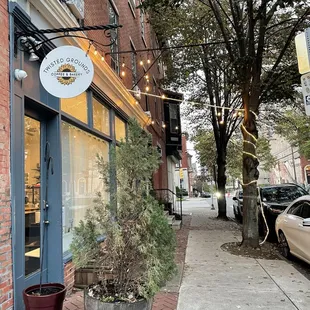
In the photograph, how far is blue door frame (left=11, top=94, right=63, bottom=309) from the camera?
143 inches

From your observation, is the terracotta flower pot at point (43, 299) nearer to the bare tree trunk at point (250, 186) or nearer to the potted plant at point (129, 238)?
the potted plant at point (129, 238)

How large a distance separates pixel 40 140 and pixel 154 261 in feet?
8.47

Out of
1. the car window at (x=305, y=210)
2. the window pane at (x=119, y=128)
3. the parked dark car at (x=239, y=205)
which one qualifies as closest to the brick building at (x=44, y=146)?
the window pane at (x=119, y=128)

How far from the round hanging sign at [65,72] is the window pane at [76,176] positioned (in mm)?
1160

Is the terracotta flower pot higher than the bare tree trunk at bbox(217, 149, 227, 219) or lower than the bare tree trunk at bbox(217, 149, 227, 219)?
lower

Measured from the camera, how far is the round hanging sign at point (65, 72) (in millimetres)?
4051

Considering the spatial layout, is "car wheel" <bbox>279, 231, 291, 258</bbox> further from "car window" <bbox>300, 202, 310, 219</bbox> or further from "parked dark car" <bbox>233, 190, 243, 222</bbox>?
"parked dark car" <bbox>233, 190, 243, 222</bbox>

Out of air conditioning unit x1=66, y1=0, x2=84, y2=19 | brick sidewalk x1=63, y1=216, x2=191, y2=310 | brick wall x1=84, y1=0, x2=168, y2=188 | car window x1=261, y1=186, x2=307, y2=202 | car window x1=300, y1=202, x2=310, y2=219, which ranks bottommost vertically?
brick sidewalk x1=63, y1=216, x2=191, y2=310

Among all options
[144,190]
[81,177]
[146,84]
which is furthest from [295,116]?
[144,190]

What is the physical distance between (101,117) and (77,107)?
1.56 metres

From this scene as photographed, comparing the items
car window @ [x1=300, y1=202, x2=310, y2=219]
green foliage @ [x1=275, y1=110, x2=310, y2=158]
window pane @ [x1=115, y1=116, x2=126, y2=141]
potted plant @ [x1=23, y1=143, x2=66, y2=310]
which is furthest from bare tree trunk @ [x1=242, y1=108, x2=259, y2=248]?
green foliage @ [x1=275, y1=110, x2=310, y2=158]

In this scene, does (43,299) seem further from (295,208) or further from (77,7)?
(295,208)

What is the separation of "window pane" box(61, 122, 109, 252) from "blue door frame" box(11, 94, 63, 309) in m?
0.41

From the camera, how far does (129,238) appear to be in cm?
338
